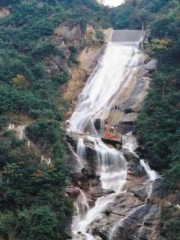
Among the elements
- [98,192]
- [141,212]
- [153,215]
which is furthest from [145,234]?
[98,192]

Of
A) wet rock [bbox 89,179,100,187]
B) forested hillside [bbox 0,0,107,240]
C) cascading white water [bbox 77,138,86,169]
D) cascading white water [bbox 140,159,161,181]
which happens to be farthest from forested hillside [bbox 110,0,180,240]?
forested hillside [bbox 0,0,107,240]

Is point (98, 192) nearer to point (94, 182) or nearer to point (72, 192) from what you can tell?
point (94, 182)

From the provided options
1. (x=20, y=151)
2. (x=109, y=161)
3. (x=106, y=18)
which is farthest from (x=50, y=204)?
(x=106, y=18)

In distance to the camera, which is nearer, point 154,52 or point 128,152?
point 128,152

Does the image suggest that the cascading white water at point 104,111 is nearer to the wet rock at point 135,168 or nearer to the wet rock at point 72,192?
the wet rock at point 135,168

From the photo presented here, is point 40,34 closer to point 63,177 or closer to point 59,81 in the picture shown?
point 59,81

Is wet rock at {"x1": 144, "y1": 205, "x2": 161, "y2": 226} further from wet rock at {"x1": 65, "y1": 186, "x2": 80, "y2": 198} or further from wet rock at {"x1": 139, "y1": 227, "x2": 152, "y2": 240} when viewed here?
wet rock at {"x1": 65, "y1": 186, "x2": 80, "y2": 198}
